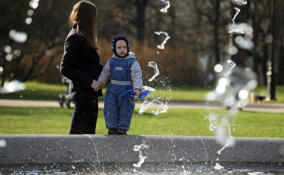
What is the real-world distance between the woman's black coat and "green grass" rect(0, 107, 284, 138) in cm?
360

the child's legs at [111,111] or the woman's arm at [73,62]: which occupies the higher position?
the woman's arm at [73,62]

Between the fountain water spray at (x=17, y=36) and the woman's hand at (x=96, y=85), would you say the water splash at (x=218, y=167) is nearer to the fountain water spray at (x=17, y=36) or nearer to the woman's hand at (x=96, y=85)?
the woman's hand at (x=96, y=85)

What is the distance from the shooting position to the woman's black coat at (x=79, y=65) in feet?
18.4

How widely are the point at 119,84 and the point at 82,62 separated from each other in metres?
0.43

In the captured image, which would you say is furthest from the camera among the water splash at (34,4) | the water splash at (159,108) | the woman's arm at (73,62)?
the water splash at (34,4)

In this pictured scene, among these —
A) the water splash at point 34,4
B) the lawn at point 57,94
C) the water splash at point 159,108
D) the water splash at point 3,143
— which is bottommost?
the lawn at point 57,94

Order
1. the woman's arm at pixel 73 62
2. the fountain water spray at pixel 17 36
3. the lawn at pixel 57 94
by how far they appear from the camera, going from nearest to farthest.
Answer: the woman's arm at pixel 73 62 → the lawn at pixel 57 94 → the fountain water spray at pixel 17 36

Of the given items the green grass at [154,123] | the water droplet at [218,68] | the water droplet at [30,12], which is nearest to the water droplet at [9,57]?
the water droplet at [30,12]

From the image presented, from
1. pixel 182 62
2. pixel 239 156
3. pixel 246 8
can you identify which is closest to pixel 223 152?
pixel 239 156

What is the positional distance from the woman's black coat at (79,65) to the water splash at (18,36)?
14.6 meters

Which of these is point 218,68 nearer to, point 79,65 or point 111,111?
point 111,111

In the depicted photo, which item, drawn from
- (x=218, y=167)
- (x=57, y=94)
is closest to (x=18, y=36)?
(x=57, y=94)

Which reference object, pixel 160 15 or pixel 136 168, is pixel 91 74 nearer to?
pixel 136 168

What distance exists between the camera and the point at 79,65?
5.71 metres
